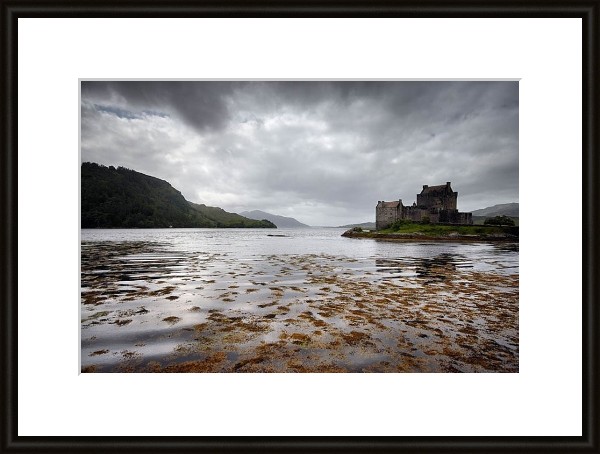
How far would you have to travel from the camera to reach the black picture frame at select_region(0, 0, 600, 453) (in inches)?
79.9

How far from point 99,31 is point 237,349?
371cm

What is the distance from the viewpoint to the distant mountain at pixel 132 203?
246ft

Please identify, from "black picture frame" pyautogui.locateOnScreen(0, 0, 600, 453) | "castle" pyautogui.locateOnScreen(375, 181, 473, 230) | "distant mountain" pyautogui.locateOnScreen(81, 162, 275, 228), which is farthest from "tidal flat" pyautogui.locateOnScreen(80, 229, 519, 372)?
"castle" pyautogui.locateOnScreen(375, 181, 473, 230)

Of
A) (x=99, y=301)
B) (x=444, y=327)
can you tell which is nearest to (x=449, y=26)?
(x=444, y=327)

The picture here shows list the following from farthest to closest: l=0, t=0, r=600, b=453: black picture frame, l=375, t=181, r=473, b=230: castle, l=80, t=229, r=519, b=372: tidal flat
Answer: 1. l=375, t=181, r=473, b=230: castle
2. l=80, t=229, r=519, b=372: tidal flat
3. l=0, t=0, r=600, b=453: black picture frame

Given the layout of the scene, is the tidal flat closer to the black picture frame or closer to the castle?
the black picture frame

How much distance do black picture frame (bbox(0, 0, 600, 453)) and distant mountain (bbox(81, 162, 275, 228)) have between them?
195 feet
